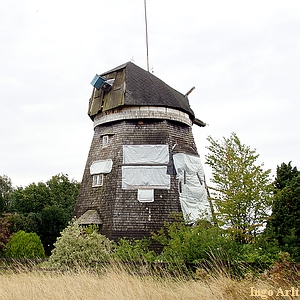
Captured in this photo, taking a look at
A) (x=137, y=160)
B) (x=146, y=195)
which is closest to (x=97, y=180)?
(x=137, y=160)

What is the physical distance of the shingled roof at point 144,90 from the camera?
1856 cm

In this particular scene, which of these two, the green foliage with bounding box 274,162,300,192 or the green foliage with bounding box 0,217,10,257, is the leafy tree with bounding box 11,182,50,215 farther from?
the green foliage with bounding box 274,162,300,192

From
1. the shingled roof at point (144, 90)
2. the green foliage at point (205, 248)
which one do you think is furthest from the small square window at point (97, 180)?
the green foliage at point (205, 248)

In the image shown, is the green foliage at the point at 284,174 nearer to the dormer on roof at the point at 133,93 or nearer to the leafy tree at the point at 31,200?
the dormer on roof at the point at 133,93

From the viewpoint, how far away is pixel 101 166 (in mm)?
18641

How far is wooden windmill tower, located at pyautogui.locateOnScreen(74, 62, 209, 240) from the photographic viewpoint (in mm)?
17062

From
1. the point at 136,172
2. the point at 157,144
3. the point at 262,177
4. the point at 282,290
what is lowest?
the point at 282,290

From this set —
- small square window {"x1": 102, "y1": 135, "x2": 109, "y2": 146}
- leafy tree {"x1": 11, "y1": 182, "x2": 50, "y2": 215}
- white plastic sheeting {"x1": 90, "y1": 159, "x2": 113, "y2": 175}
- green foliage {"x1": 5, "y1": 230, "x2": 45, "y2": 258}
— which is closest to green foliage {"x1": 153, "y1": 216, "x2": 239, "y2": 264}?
white plastic sheeting {"x1": 90, "y1": 159, "x2": 113, "y2": 175}

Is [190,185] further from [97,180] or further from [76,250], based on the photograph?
[76,250]

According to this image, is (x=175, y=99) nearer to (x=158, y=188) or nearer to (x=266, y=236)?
(x=158, y=188)

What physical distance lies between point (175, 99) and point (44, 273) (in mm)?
12076

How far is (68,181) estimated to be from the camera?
37031mm

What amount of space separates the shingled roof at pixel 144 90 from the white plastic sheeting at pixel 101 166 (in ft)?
8.83

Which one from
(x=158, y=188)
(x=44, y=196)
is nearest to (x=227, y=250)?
(x=158, y=188)
